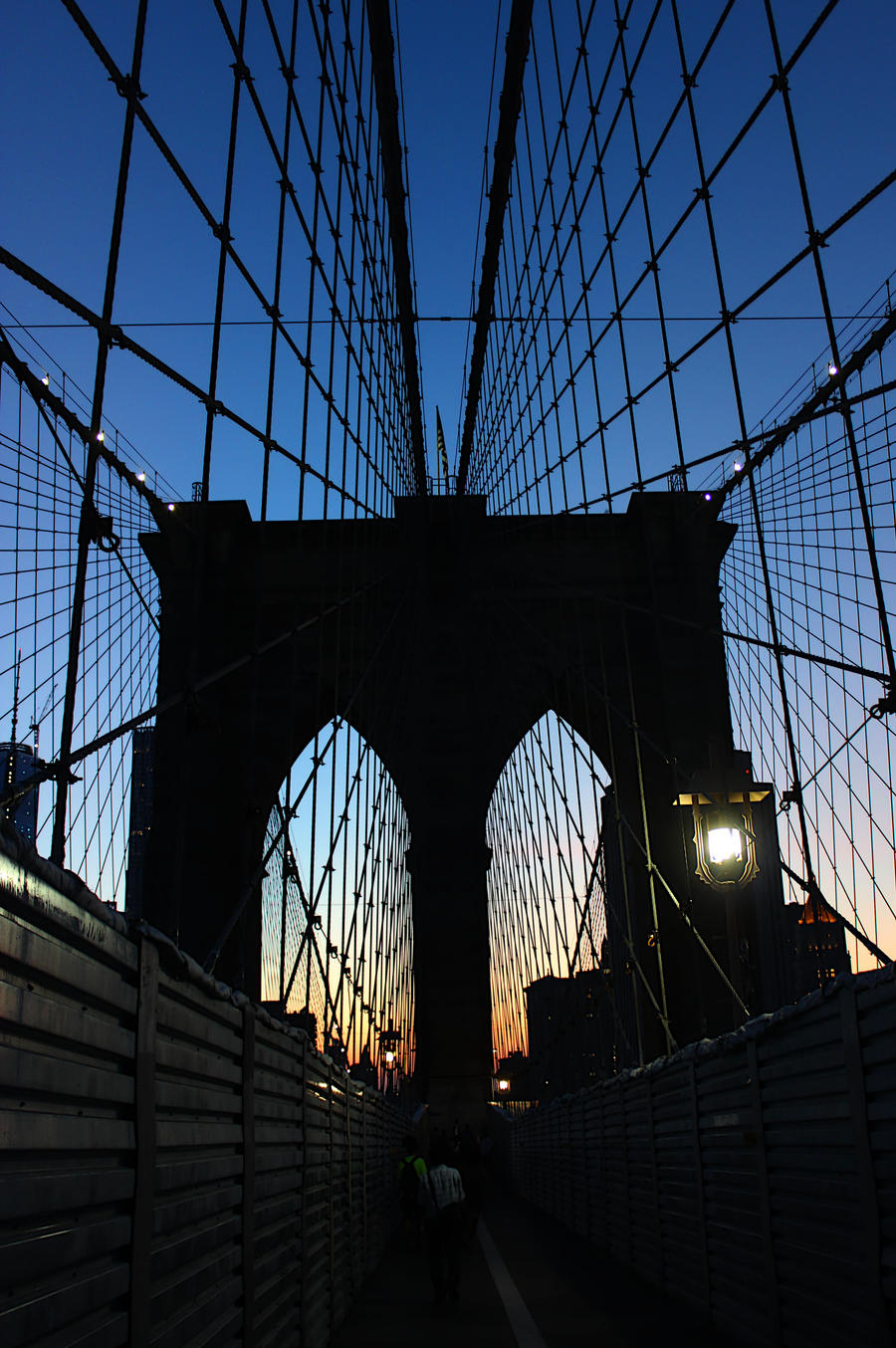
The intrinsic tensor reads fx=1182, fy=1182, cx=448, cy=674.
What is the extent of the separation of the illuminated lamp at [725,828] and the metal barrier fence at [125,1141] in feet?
11.1

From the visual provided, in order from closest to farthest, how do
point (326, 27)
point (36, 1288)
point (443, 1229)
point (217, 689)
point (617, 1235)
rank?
point (36, 1288), point (443, 1229), point (617, 1235), point (326, 27), point (217, 689)

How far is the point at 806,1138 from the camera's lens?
10.7ft

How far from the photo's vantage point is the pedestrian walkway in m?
4.61

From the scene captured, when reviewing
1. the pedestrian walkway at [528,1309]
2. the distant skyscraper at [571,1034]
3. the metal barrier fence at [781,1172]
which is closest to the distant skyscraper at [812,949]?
the metal barrier fence at [781,1172]

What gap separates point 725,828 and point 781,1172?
309cm

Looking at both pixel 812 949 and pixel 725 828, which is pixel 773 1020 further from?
pixel 812 949

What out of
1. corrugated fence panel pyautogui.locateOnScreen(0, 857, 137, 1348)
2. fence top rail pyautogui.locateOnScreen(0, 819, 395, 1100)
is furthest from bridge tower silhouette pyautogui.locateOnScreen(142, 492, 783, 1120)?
corrugated fence panel pyautogui.locateOnScreen(0, 857, 137, 1348)

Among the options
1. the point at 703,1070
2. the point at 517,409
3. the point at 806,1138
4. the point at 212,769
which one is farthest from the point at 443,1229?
the point at 517,409

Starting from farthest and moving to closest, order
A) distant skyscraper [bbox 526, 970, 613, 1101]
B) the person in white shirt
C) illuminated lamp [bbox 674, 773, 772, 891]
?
distant skyscraper [bbox 526, 970, 613, 1101], illuminated lamp [bbox 674, 773, 772, 891], the person in white shirt

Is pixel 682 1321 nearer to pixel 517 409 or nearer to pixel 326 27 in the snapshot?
pixel 326 27

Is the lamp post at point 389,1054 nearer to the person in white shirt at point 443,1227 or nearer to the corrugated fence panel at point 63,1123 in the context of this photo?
the person in white shirt at point 443,1227

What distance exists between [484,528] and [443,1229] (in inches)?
635

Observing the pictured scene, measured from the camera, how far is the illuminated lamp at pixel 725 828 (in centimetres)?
650

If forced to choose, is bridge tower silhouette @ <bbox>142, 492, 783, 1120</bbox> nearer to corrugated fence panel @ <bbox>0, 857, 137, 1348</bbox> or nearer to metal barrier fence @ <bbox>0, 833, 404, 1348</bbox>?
metal barrier fence @ <bbox>0, 833, 404, 1348</bbox>
